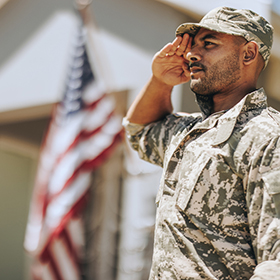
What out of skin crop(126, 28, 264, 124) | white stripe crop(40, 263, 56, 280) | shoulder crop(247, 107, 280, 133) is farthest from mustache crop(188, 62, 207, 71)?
white stripe crop(40, 263, 56, 280)

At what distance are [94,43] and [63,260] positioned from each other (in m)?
1.63

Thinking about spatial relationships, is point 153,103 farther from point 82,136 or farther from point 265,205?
point 82,136

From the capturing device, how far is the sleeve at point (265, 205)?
1.27 m

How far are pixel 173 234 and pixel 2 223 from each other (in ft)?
17.2

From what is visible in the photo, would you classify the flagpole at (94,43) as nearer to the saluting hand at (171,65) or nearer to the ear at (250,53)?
the saluting hand at (171,65)

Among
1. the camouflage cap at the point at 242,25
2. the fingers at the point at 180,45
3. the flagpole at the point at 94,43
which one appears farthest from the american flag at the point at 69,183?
the camouflage cap at the point at 242,25

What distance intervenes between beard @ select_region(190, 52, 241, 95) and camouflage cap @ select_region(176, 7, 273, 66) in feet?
0.21

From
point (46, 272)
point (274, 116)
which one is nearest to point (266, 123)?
point (274, 116)

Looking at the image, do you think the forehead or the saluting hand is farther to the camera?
the saluting hand

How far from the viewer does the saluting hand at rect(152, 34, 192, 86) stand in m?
1.79

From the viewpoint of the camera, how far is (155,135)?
6.19ft

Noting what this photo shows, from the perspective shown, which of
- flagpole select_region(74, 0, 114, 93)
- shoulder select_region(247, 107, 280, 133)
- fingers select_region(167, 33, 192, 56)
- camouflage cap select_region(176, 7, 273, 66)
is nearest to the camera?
shoulder select_region(247, 107, 280, 133)

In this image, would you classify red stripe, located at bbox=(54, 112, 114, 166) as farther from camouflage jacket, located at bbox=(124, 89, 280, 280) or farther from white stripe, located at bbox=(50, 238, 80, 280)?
camouflage jacket, located at bbox=(124, 89, 280, 280)

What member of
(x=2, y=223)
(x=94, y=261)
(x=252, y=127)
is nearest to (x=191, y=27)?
(x=252, y=127)
